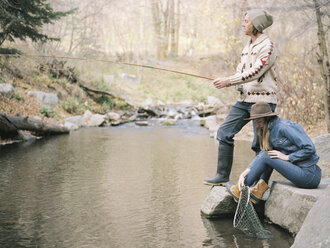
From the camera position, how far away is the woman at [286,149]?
382cm

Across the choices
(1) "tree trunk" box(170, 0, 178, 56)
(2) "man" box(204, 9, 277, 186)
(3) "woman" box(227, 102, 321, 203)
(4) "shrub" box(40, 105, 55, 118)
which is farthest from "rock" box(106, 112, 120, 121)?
(1) "tree trunk" box(170, 0, 178, 56)

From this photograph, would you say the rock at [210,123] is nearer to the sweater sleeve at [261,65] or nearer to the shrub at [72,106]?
the shrub at [72,106]

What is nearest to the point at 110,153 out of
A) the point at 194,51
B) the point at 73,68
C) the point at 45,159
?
the point at 45,159

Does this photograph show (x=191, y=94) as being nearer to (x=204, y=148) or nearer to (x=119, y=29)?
(x=119, y=29)

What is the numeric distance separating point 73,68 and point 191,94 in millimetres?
9724

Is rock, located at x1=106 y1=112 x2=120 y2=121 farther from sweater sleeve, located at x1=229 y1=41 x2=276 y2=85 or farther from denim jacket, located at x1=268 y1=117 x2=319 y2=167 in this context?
denim jacket, located at x1=268 y1=117 x2=319 y2=167

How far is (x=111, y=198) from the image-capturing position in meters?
5.06

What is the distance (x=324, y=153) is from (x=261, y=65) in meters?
1.99

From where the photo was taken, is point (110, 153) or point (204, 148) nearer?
point (110, 153)

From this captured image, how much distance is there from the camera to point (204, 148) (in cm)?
987

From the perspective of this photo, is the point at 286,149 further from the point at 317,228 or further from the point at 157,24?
the point at 157,24

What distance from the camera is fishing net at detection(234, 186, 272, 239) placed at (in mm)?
3713

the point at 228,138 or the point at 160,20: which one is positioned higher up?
the point at 160,20

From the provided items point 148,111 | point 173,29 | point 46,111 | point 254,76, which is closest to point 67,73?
point 148,111
